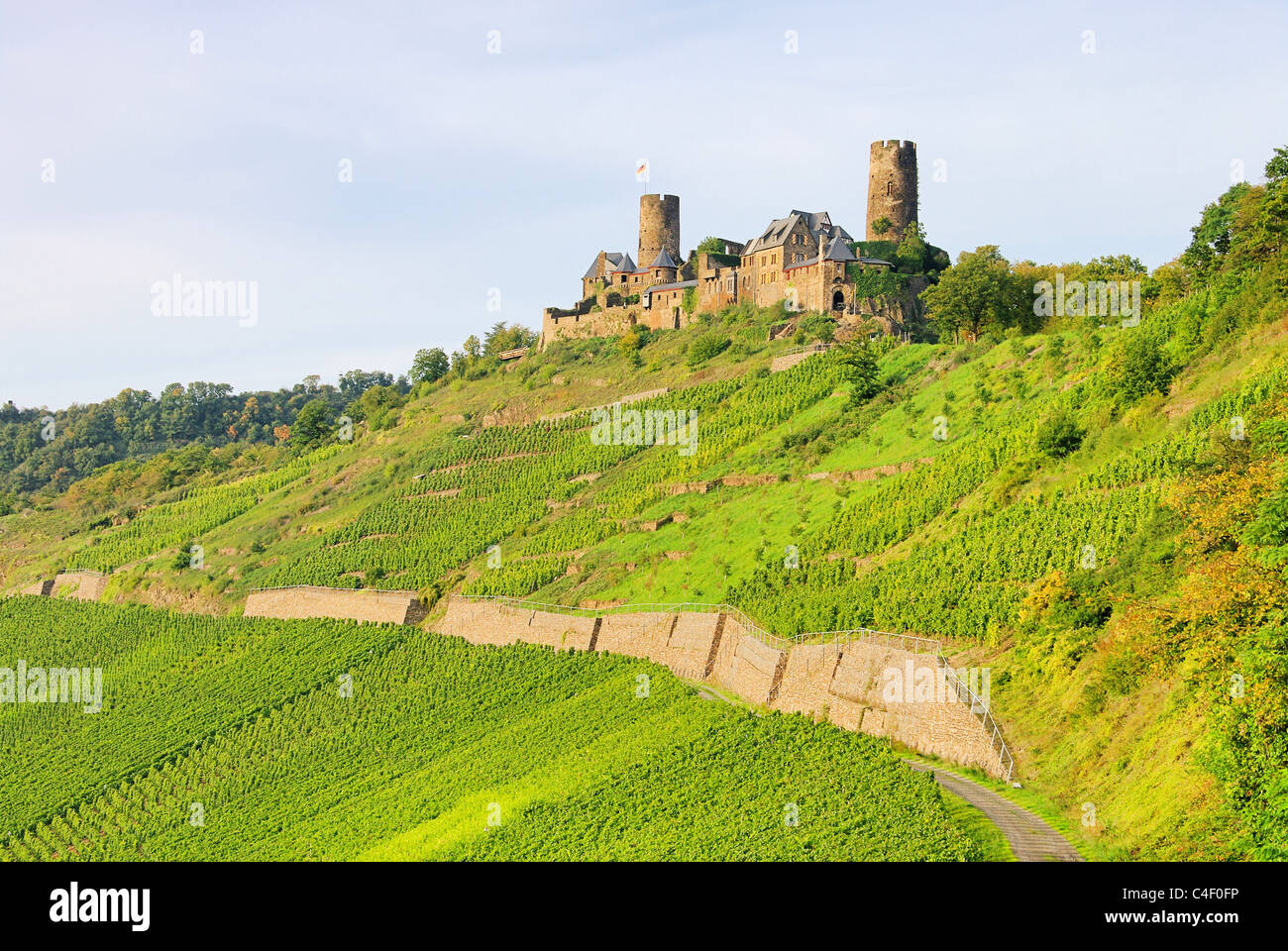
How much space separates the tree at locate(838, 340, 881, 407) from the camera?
190 ft

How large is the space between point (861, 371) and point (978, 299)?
882 centimetres

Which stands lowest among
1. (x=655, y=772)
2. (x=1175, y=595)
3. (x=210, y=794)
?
(x=210, y=794)

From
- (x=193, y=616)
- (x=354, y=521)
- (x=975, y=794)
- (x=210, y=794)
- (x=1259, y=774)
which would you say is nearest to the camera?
(x=1259, y=774)

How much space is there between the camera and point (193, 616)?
6625 centimetres

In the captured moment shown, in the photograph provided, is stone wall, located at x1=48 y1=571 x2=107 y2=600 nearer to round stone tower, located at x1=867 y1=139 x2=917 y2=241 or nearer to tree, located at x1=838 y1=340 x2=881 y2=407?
tree, located at x1=838 y1=340 x2=881 y2=407

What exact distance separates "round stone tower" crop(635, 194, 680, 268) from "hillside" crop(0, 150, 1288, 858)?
8887 millimetres

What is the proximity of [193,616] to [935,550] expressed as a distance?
136ft

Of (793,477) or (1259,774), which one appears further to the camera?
(793,477)

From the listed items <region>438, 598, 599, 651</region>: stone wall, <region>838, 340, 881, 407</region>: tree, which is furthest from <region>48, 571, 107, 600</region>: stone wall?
<region>838, 340, 881, 407</region>: tree

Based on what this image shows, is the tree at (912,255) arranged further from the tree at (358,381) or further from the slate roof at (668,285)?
the tree at (358,381)

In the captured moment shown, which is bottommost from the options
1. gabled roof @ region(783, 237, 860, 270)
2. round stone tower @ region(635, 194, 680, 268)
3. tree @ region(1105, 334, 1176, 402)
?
tree @ region(1105, 334, 1176, 402)

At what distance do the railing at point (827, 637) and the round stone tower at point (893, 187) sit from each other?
115ft

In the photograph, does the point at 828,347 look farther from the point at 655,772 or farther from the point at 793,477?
the point at 655,772
